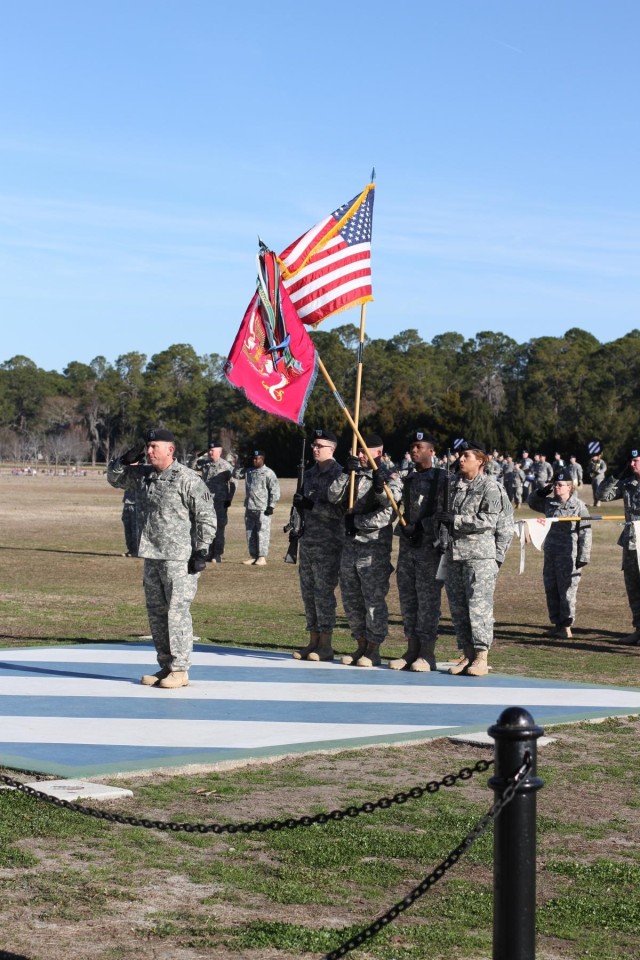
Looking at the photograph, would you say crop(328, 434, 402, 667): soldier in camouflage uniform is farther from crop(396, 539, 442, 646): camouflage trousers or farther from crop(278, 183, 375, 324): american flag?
crop(278, 183, 375, 324): american flag

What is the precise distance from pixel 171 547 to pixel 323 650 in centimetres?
260

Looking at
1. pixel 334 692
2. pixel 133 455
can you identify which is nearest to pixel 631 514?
pixel 334 692

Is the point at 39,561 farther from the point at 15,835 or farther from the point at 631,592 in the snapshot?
the point at 15,835

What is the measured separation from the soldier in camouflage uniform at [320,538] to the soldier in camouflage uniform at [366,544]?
200 mm

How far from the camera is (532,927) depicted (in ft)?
13.5

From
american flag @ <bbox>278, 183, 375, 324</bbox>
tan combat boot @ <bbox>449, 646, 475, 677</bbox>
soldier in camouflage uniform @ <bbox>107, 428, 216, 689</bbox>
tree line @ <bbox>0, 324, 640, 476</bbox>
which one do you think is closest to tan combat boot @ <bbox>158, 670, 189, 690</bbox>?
soldier in camouflage uniform @ <bbox>107, 428, 216, 689</bbox>

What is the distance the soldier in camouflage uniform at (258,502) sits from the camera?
23828 millimetres

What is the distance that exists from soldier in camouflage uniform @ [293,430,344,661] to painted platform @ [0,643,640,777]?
1.68 feet

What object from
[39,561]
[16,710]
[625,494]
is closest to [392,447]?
[39,561]

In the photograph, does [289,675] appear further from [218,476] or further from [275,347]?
[218,476]

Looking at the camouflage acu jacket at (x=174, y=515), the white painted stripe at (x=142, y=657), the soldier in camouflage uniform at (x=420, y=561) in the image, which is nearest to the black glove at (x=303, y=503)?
the soldier in camouflage uniform at (x=420, y=561)

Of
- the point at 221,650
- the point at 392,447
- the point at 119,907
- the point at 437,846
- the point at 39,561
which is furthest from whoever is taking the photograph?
the point at 392,447

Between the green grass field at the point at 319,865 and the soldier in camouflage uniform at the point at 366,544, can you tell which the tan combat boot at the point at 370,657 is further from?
the green grass field at the point at 319,865

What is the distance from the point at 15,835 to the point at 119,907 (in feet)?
3.84
